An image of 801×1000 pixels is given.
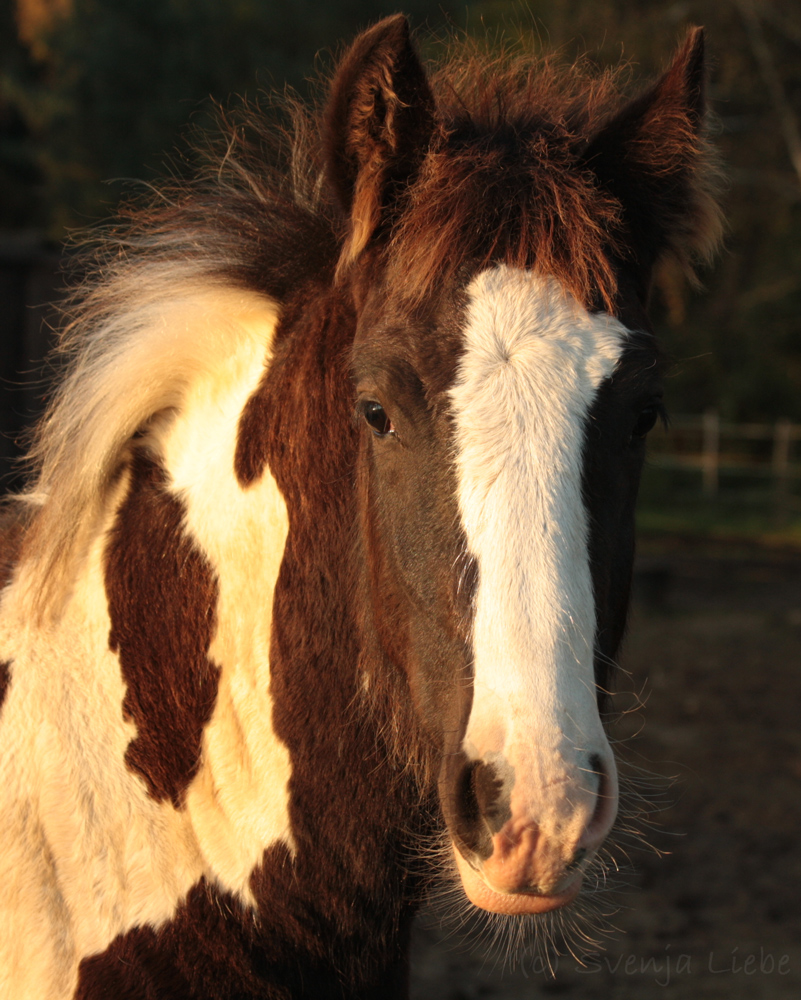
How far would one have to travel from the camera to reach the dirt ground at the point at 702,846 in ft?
13.4

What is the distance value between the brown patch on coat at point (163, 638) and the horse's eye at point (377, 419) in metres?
0.56

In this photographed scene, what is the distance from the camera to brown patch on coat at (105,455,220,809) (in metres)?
1.97

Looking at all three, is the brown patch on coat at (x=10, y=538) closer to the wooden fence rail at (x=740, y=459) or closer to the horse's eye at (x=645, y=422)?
the horse's eye at (x=645, y=422)

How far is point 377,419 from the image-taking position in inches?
69.7

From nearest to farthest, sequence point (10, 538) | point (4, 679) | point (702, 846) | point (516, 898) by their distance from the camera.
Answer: point (516, 898)
point (4, 679)
point (10, 538)
point (702, 846)

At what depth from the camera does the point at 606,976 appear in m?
4.14

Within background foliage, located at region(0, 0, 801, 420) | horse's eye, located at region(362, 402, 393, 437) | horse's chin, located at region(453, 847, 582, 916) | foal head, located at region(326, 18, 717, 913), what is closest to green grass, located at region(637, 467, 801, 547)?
background foliage, located at region(0, 0, 801, 420)

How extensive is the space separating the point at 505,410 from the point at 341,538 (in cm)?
53

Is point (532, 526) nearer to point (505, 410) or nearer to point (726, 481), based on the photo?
point (505, 410)

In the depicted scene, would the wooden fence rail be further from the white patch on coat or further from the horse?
the white patch on coat

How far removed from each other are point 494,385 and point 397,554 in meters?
0.39

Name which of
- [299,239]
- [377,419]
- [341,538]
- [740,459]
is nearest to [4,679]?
[341,538]

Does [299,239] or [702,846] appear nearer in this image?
[299,239]

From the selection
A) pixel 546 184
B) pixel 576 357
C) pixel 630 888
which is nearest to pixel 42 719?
pixel 576 357
